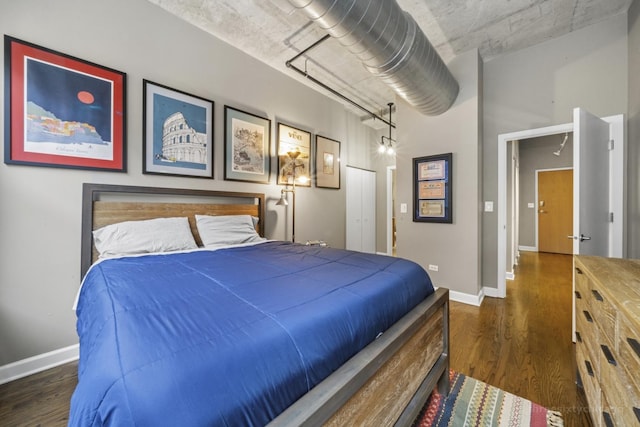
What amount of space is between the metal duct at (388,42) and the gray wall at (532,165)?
5.26 m

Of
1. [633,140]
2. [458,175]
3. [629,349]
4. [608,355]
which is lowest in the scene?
[608,355]

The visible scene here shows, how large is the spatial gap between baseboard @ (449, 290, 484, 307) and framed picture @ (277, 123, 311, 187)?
2513mm

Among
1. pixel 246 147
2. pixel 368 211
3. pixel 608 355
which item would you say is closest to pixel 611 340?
pixel 608 355

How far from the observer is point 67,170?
6.55 ft

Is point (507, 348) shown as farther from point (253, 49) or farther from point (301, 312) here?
point (253, 49)

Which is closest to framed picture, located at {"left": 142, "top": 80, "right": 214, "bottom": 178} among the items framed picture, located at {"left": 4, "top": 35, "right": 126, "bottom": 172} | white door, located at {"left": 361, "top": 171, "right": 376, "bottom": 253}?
framed picture, located at {"left": 4, "top": 35, "right": 126, "bottom": 172}

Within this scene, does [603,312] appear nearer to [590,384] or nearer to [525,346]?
[590,384]

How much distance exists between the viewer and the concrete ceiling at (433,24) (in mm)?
2377

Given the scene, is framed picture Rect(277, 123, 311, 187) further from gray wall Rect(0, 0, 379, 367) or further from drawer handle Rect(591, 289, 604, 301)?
drawer handle Rect(591, 289, 604, 301)

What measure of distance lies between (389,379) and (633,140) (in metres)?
3.21

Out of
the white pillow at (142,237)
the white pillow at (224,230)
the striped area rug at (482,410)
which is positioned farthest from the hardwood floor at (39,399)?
the striped area rug at (482,410)

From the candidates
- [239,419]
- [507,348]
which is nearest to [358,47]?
[239,419]

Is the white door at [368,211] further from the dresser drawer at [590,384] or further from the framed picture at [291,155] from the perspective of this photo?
the dresser drawer at [590,384]

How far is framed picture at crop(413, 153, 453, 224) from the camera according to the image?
329cm
